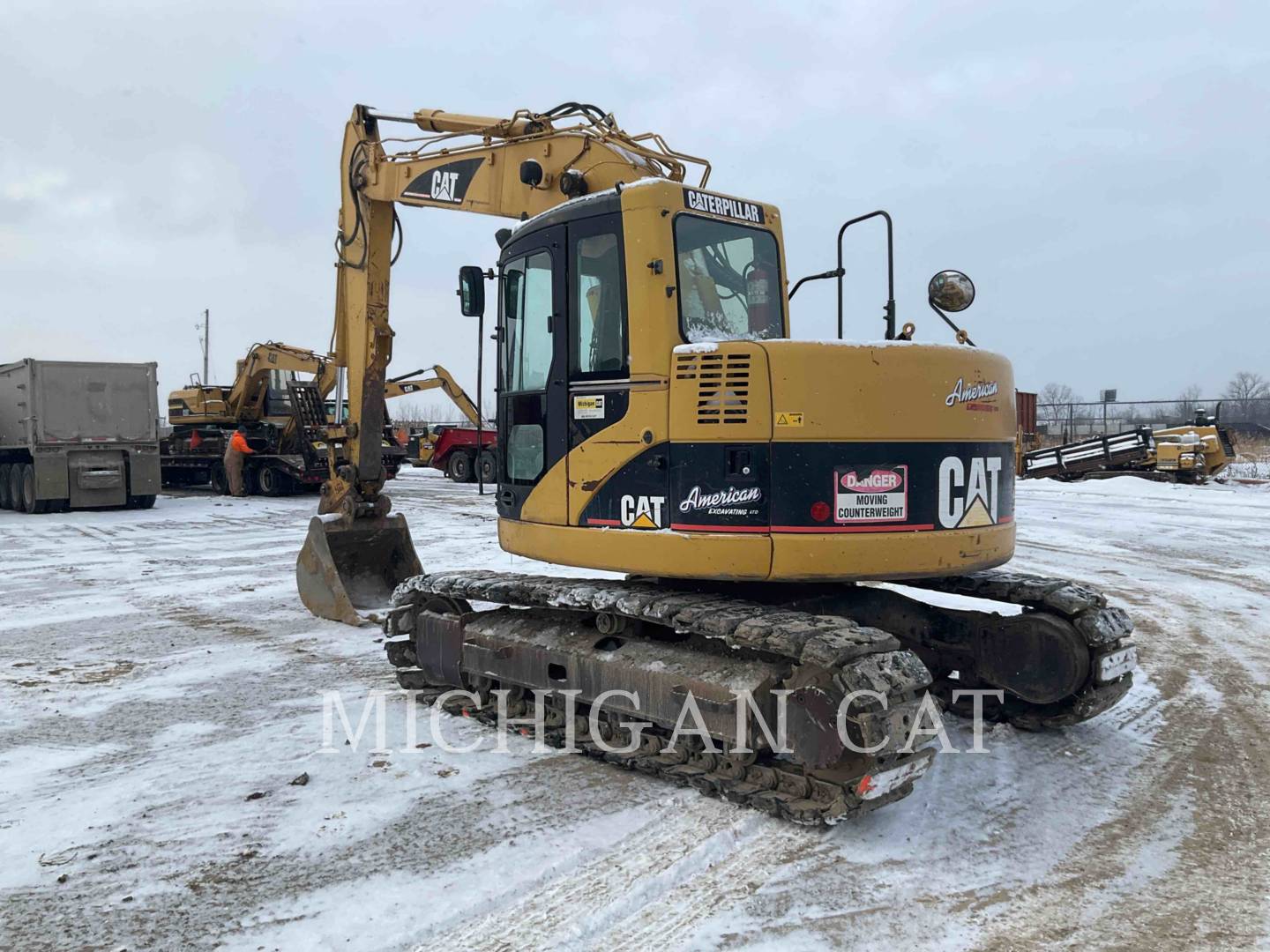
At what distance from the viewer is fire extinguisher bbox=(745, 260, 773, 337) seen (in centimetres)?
518

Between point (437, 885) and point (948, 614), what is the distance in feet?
11.0

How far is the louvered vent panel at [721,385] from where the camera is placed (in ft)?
14.6

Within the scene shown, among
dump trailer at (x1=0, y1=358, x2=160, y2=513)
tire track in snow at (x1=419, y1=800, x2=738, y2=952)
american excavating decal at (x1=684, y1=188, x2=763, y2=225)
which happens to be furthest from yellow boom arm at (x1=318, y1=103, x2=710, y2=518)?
dump trailer at (x1=0, y1=358, x2=160, y2=513)

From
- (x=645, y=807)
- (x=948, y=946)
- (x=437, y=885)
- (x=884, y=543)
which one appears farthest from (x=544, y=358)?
(x=948, y=946)

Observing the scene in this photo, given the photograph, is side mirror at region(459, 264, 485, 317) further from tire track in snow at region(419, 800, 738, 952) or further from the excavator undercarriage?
tire track in snow at region(419, 800, 738, 952)

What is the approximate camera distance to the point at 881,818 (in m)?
4.23

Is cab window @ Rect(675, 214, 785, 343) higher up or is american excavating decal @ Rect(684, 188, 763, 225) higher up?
american excavating decal @ Rect(684, 188, 763, 225)

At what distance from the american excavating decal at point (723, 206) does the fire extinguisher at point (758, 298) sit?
0.26 meters

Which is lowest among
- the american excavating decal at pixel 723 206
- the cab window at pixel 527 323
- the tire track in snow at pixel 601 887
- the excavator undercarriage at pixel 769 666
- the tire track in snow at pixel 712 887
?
the tire track in snow at pixel 712 887

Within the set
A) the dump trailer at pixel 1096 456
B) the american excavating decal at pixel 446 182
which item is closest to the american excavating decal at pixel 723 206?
the american excavating decal at pixel 446 182

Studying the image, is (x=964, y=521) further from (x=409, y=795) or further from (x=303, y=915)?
(x=303, y=915)

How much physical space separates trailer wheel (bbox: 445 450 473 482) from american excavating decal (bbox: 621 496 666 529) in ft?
74.6

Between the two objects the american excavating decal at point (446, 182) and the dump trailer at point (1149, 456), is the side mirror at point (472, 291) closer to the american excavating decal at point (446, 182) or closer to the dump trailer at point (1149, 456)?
the american excavating decal at point (446, 182)

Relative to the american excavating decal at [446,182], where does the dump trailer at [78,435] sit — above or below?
below
